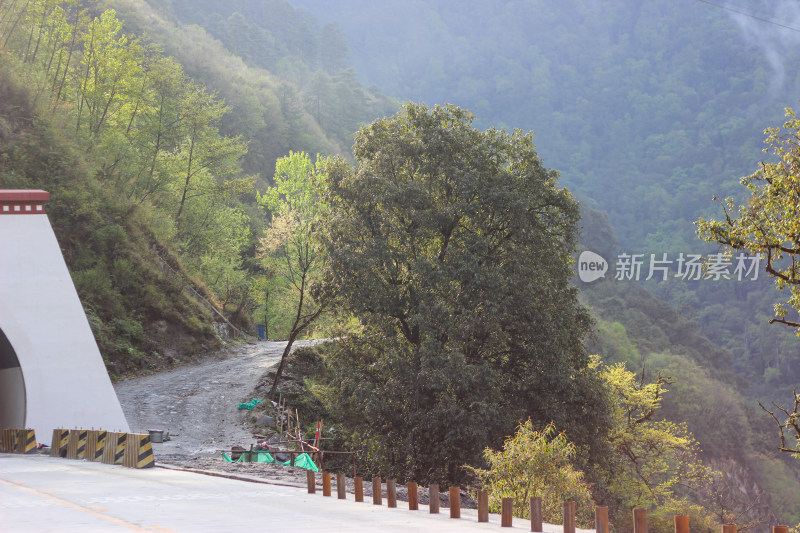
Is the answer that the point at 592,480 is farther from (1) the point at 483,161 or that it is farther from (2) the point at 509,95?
(2) the point at 509,95

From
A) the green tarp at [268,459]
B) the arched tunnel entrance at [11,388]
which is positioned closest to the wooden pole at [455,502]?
the green tarp at [268,459]

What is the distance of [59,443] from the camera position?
18.0m

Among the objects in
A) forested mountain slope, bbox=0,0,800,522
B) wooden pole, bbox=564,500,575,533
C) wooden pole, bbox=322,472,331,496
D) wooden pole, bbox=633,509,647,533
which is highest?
forested mountain slope, bbox=0,0,800,522

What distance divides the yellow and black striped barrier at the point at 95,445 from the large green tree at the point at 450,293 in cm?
754

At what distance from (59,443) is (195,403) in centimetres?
1024

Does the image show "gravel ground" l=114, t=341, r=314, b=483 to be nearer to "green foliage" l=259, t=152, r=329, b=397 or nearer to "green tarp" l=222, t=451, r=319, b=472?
"green tarp" l=222, t=451, r=319, b=472

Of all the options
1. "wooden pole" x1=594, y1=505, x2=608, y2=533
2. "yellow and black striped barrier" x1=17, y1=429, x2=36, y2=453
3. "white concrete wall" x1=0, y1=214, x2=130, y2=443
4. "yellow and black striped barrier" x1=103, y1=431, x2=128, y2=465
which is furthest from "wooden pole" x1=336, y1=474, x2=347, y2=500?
"yellow and black striped barrier" x1=17, y1=429, x2=36, y2=453

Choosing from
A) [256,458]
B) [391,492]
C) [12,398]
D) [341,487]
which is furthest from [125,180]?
[391,492]

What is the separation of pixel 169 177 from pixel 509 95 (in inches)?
4198

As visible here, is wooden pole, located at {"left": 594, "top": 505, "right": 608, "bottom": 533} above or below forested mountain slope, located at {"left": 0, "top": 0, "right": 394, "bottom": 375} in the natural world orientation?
below

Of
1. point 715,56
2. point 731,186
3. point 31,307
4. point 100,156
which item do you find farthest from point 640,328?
point 715,56

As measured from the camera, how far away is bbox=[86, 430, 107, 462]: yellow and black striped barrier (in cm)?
1702

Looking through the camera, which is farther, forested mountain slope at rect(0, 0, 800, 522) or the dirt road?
forested mountain slope at rect(0, 0, 800, 522)

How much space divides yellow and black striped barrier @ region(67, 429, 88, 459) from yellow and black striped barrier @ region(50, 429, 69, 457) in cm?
17
